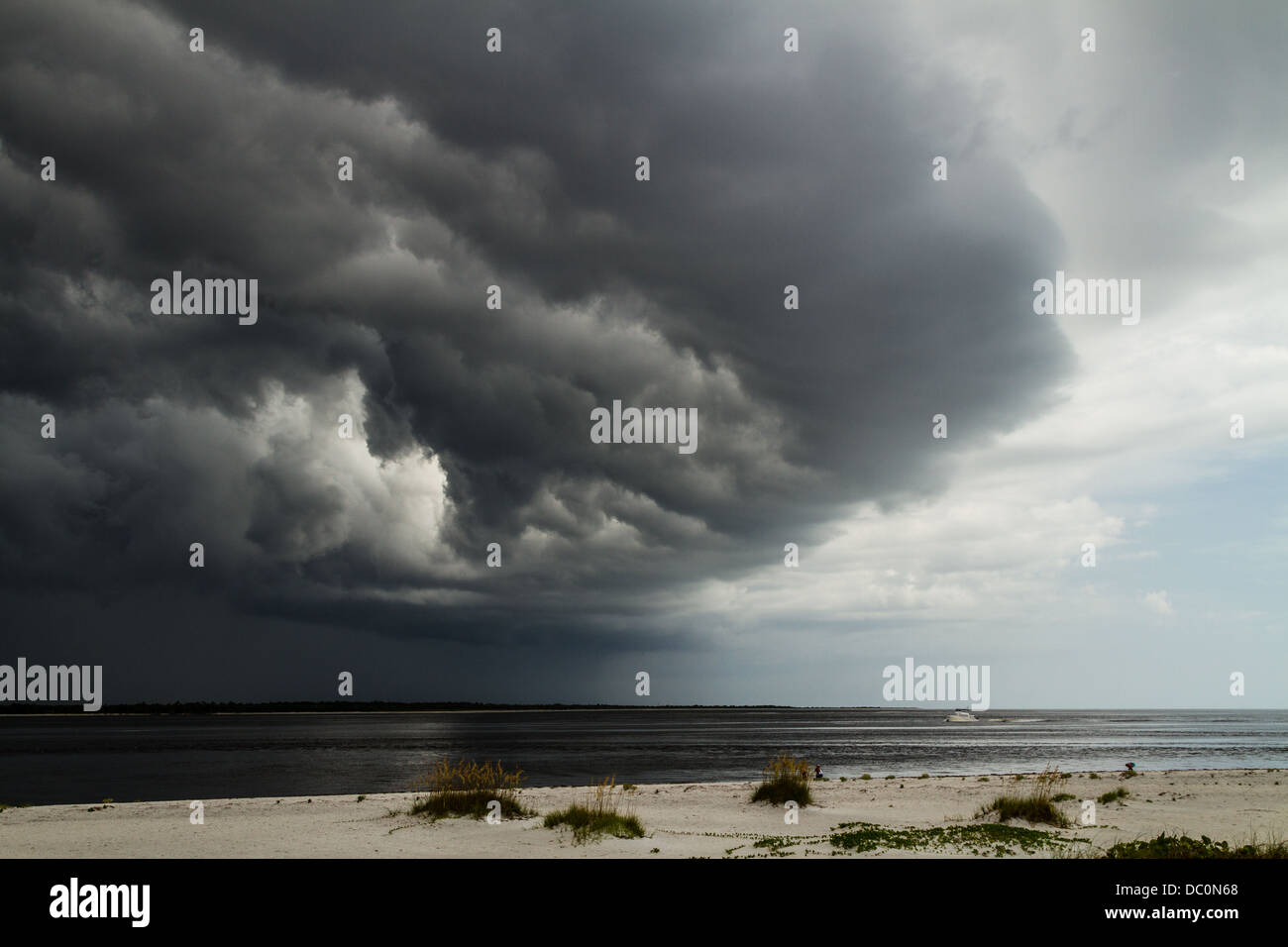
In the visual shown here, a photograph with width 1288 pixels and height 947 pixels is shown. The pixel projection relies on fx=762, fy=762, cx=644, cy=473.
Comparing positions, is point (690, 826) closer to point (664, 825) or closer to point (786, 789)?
point (664, 825)

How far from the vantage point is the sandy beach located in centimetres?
1769

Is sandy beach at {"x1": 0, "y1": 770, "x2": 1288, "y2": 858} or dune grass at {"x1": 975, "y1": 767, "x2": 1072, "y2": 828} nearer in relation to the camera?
sandy beach at {"x1": 0, "y1": 770, "x2": 1288, "y2": 858}

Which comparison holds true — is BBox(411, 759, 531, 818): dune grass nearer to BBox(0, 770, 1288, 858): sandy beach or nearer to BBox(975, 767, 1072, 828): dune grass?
BBox(0, 770, 1288, 858): sandy beach

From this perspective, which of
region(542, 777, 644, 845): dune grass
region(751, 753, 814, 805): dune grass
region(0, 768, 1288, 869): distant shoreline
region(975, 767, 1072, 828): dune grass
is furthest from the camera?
region(751, 753, 814, 805): dune grass

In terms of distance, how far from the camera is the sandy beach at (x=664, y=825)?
17688 millimetres

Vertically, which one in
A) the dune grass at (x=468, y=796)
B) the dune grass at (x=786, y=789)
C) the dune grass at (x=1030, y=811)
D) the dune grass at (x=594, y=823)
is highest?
the dune grass at (x=594, y=823)

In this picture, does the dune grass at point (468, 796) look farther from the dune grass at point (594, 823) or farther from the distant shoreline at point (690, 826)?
the dune grass at point (594, 823)

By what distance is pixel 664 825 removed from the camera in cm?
2225

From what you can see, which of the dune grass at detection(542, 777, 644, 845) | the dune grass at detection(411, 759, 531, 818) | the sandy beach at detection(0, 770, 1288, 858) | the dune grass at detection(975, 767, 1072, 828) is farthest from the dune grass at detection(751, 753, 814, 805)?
the dune grass at detection(411, 759, 531, 818)

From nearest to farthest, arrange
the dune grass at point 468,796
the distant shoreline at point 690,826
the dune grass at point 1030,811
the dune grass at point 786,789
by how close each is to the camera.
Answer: the distant shoreline at point 690,826, the dune grass at point 1030,811, the dune grass at point 468,796, the dune grass at point 786,789

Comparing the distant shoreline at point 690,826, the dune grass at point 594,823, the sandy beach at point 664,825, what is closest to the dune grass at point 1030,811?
the distant shoreline at point 690,826
